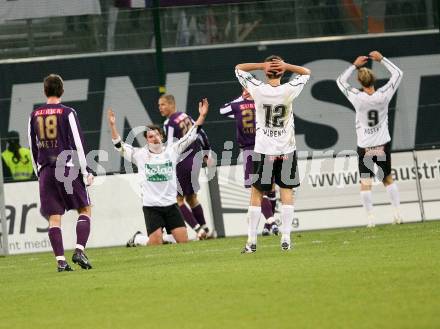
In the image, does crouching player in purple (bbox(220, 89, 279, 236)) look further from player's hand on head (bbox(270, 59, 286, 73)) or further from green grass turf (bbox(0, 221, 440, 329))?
player's hand on head (bbox(270, 59, 286, 73))

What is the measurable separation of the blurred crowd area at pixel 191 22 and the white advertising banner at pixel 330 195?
562 centimetres

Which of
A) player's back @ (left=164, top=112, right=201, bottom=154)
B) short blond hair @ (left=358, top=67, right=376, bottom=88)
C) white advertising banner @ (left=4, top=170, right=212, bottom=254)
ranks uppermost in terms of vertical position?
short blond hair @ (left=358, top=67, right=376, bottom=88)

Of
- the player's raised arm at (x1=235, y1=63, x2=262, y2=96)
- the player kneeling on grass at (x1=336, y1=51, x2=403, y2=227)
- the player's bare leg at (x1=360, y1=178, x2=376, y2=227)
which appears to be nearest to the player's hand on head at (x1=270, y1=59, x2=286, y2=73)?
the player's raised arm at (x1=235, y1=63, x2=262, y2=96)

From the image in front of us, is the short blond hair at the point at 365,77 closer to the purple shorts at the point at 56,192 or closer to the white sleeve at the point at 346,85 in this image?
the white sleeve at the point at 346,85

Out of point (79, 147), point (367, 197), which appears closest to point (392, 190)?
point (367, 197)

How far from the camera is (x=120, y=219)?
2084 centimetres

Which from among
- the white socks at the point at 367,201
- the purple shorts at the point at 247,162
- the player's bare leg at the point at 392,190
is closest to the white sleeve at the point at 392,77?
the player's bare leg at the point at 392,190

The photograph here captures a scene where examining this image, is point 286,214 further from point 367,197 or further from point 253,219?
point 367,197

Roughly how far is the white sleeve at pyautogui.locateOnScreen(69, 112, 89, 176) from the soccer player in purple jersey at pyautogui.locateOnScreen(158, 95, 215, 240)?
6.43 metres

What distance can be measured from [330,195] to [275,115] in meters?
6.64

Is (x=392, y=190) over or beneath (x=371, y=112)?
beneath

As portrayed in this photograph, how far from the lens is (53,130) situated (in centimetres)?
1369

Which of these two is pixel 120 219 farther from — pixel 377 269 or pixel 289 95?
pixel 377 269

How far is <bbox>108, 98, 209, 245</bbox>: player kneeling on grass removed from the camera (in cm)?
1892
